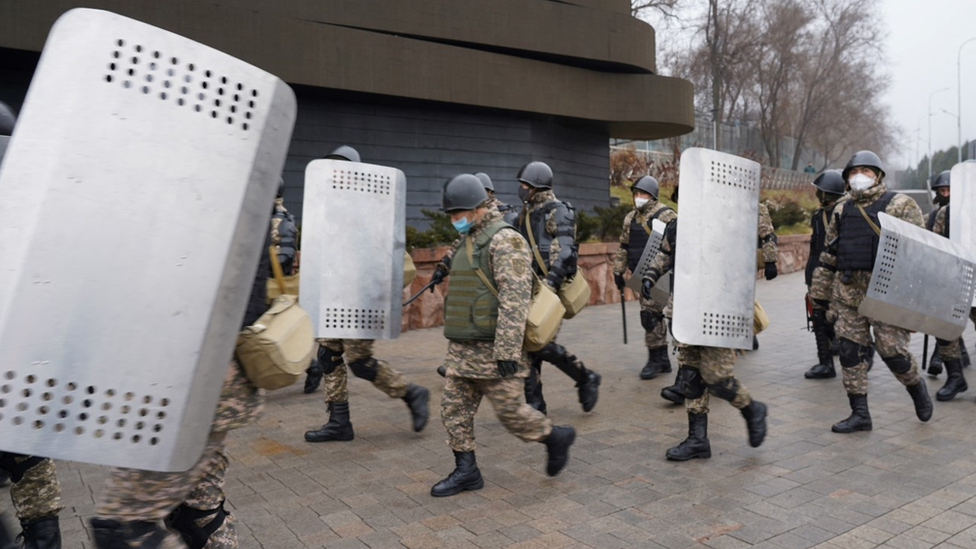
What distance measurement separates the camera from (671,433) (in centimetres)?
582

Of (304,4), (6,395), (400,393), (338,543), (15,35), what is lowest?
(338,543)

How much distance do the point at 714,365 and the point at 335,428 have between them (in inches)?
108

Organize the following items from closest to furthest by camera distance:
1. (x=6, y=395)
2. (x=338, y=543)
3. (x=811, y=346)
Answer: (x=6, y=395), (x=338, y=543), (x=811, y=346)

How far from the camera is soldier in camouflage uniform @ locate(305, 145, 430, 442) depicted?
5.61 meters

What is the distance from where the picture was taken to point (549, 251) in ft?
22.0

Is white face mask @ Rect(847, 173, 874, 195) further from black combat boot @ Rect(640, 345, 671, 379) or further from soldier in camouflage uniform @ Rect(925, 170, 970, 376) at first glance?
black combat boot @ Rect(640, 345, 671, 379)

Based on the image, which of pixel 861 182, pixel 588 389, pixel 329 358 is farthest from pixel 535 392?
pixel 861 182

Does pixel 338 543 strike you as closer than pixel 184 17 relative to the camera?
Yes

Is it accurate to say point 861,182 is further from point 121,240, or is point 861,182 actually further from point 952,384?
point 121,240

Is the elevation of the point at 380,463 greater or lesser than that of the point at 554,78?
lesser

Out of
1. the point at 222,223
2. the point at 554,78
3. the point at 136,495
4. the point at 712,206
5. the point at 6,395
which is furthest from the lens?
the point at 554,78

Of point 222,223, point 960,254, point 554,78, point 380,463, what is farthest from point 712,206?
point 554,78

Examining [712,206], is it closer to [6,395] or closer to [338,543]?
[338,543]

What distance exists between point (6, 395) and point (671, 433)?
4.72 meters
